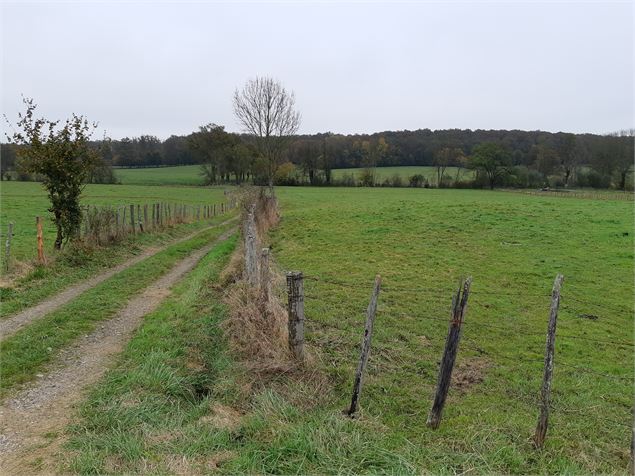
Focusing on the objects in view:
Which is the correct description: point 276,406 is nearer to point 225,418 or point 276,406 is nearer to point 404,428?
point 225,418

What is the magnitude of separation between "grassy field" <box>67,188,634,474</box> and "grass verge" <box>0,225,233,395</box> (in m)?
1.32

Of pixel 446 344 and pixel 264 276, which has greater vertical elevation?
pixel 264 276

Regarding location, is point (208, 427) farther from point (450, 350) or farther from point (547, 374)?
point (547, 374)

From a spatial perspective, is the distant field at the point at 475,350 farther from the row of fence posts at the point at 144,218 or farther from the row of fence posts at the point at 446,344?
the row of fence posts at the point at 144,218

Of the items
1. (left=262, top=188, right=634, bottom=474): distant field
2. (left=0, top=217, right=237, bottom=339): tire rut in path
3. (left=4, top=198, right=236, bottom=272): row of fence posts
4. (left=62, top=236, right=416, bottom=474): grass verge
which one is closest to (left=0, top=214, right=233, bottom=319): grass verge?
(left=0, top=217, right=237, bottom=339): tire rut in path

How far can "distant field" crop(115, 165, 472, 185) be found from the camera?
84.8 m

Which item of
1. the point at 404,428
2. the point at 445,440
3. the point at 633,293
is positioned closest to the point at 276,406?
the point at 404,428

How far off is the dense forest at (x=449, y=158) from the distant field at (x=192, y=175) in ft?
5.66

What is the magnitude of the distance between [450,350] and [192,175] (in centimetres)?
9552

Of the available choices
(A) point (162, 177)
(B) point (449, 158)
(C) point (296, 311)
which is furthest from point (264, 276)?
(B) point (449, 158)

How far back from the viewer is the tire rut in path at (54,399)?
4699 millimetres

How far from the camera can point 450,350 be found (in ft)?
17.3

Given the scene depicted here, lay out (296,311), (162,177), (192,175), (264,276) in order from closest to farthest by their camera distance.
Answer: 1. (296,311)
2. (264,276)
3. (162,177)
4. (192,175)

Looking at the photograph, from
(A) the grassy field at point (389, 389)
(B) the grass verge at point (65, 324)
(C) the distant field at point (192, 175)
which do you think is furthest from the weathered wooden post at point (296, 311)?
(C) the distant field at point (192, 175)
